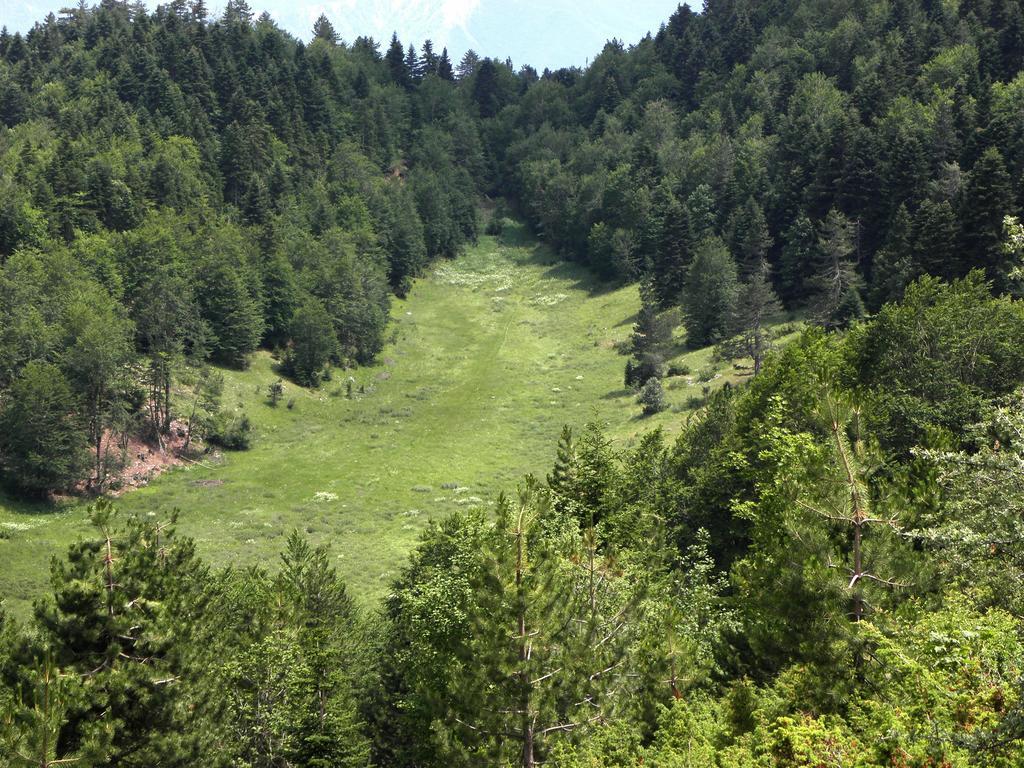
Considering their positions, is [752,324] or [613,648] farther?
[752,324]

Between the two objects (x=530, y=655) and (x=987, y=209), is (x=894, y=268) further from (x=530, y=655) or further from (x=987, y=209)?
(x=530, y=655)

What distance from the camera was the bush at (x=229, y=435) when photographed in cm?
7500

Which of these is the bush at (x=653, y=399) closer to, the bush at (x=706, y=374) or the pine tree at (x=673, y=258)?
the bush at (x=706, y=374)

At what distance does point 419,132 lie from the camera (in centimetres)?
18438

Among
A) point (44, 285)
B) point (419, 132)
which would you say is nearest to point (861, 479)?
point (44, 285)

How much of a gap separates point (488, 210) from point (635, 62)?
2252 inches

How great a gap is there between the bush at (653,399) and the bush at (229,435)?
3851 cm

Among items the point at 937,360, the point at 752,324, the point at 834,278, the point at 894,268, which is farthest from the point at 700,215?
the point at 937,360

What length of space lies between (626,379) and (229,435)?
40.6m

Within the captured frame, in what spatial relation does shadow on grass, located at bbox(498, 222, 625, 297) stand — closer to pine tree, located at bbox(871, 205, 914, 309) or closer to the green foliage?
pine tree, located at bbox(871, 205, 914, 309)

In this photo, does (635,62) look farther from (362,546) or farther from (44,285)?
(362,546)

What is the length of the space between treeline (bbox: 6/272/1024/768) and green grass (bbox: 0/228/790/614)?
22.5 meters

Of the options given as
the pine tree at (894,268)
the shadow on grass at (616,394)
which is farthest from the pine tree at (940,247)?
the shadow on grass at (616,394)

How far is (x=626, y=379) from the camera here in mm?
82750
